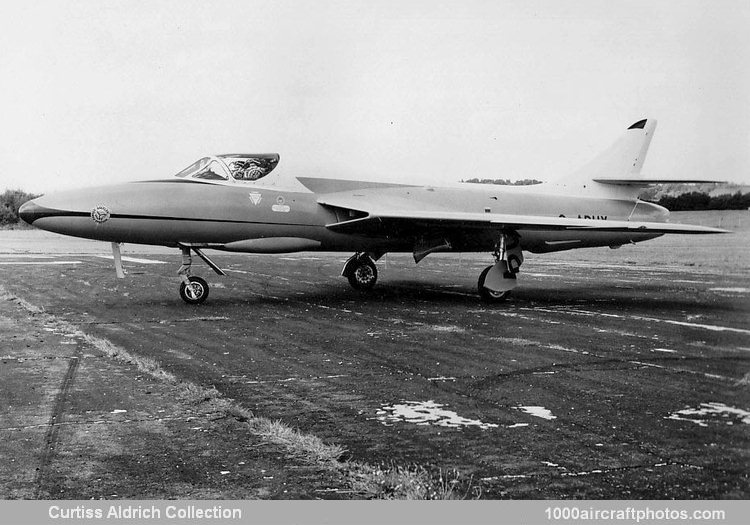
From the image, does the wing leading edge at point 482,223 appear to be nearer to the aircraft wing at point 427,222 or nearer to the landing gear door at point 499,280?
the aircraft wing at point 427,222

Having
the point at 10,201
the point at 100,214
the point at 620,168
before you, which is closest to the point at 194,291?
the point at 100,214

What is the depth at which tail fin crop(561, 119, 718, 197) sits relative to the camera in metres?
18.2

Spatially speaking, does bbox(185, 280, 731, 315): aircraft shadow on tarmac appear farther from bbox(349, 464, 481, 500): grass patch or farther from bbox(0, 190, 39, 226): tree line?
bbox(0, 190, 39, 226): tree line

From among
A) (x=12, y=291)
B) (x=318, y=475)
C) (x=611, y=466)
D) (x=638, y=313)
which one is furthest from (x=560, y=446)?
(x=12, y=291)

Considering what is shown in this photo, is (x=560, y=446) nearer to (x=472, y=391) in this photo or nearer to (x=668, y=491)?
(x=668, y=491)

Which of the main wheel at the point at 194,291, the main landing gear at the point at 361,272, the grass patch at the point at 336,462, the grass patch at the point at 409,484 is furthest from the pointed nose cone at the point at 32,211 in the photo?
the grass patch at the point at 409,484

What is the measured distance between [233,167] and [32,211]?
3828mm

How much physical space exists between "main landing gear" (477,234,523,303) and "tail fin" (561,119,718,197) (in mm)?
3540

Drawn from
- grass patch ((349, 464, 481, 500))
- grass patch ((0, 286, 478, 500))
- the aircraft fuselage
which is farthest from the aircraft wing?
grass patch ((349, 464, 481, 500))

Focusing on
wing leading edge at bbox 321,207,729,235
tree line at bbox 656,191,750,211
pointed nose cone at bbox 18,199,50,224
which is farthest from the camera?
wing leading edge at bbox 321,207,729,235

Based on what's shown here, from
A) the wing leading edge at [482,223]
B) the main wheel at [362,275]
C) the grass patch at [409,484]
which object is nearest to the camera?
the grass patch at [409,484]

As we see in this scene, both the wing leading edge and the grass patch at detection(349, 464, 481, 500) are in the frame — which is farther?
the wing leading edge

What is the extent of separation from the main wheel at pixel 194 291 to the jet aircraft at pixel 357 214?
0.07 ft

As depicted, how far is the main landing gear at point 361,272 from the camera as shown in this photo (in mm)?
17922
